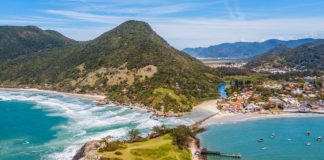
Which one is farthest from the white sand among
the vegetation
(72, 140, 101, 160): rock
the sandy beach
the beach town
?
(72, 140, 101, 160): rock

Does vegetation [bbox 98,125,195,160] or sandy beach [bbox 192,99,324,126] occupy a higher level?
vegetation [bbox 98,125,195,160]

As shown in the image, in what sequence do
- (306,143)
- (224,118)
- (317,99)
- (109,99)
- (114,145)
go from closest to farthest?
1. (114,145)
2. (306,143)
3. (224,118)
4. (317,99)
5. (109,99)

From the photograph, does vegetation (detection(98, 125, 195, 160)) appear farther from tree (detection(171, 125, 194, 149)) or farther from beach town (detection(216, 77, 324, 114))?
beach town (detection(216, 77, 324, 114))

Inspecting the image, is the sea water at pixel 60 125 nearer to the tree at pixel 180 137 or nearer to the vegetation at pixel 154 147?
the vegetation at pixel 154 147

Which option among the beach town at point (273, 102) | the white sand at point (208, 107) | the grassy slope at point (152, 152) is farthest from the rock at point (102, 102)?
the grassy slope at point (152, 152)

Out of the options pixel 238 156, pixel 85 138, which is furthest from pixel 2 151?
pixel 238 156

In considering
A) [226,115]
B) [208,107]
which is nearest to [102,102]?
[208,107]

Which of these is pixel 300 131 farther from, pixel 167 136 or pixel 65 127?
pixel 65 127
